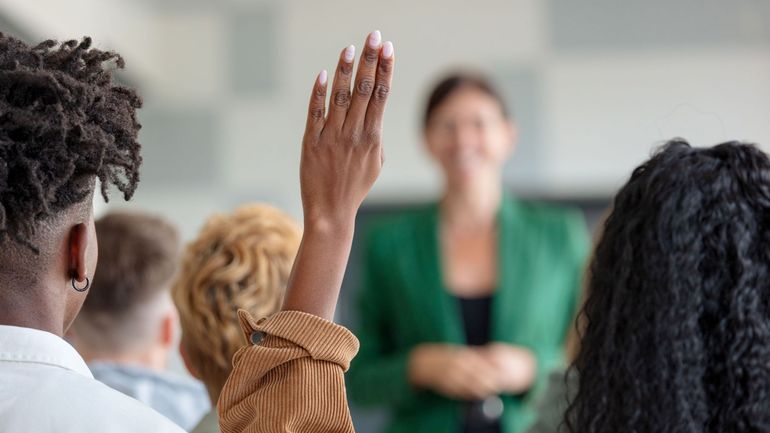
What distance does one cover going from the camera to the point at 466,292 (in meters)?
3.03

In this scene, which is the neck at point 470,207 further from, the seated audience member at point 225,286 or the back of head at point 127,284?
the seated audience member at point 225,286

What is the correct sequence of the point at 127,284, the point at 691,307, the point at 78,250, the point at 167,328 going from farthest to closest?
the point at 167,328, the point at 127,284, the point at 691,307, the point at 78,250

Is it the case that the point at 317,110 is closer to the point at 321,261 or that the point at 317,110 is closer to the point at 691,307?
the point at 321,261

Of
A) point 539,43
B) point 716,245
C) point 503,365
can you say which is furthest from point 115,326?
point 539,43

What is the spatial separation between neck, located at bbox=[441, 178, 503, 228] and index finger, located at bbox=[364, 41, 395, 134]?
1985 millimetres

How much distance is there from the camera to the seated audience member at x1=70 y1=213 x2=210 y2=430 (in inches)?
92.4

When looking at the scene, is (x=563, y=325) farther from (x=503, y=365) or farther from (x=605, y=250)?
(x=605, y=250)

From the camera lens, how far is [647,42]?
5227 millimetres

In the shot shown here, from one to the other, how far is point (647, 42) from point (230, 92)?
1.96 m

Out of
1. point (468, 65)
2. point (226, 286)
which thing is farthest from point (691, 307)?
point (468, 65)

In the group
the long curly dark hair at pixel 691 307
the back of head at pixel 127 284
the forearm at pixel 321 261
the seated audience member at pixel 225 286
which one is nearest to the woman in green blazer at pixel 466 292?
the back of head at pixel 127 284

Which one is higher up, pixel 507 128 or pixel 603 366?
pixel 507 128

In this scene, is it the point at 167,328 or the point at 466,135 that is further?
the point at 466,135

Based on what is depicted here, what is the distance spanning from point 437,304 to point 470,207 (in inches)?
13.8
